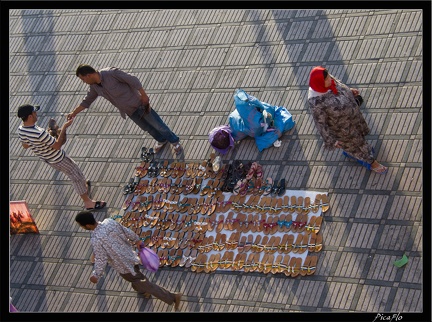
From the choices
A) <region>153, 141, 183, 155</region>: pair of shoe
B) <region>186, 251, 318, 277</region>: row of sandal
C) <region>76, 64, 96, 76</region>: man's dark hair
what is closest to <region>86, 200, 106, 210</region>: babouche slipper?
<region>153, 141, 183, 155</region>: pair of shoe

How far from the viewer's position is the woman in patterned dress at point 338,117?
9.24 m

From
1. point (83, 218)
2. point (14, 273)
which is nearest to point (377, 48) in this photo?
point (83, 218)

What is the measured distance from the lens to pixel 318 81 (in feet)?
30.1

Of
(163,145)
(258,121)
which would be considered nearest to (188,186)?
(163,145)

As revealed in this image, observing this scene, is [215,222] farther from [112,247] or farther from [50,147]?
[50,147]

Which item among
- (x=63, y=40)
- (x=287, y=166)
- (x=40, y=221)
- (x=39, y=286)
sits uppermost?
(x=63, y=40)

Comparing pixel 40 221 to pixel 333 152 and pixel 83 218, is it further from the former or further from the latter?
pixel 333 152

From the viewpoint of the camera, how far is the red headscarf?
9.12 m

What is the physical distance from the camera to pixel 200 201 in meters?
10.5

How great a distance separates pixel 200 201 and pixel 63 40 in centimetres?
446

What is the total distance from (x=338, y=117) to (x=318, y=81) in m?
0.50

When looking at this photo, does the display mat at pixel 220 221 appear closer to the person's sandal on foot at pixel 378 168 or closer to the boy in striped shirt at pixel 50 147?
the boy in striped shirt at pixel 50 147

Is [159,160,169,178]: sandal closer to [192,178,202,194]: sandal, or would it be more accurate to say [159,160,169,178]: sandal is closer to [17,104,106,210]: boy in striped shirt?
[192,178,202,194]: sandal

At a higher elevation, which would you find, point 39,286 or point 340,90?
point 340,90
